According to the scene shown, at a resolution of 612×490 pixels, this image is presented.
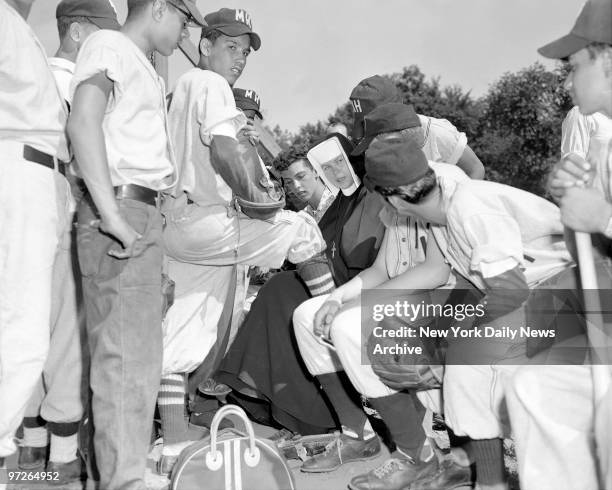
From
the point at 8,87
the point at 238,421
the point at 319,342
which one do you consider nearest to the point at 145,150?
the point at 8,87

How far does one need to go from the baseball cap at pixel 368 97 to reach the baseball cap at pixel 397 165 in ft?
3.73

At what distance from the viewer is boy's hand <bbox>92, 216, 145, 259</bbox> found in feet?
8.35

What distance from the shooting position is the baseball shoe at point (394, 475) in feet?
9.77

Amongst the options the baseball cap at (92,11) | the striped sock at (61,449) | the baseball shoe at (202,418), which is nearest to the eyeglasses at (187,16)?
the baseball cap at (92,11)

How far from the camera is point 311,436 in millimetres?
3604

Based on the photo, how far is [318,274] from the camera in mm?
3754

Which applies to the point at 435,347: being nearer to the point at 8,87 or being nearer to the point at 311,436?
the point at 311,436

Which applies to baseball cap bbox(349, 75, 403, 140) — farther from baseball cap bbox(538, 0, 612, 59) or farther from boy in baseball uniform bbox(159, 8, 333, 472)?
baseball cap bbox(538, 0, 612, 59)

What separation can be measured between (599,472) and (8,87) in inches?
96.9

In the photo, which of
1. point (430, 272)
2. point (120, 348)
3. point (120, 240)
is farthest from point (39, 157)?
point (430, 272)

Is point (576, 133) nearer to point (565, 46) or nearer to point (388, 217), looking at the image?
point (388, 217)

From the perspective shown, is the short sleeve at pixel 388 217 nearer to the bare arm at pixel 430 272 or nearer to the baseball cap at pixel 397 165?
the bare arm at pixel 430 272

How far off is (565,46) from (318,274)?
1.85 m

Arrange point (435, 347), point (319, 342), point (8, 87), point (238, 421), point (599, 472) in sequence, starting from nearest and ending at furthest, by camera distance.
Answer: point (599, 472) → point (8, 87) → point (435, 347) → point (319, 342) → point (238, 421)
